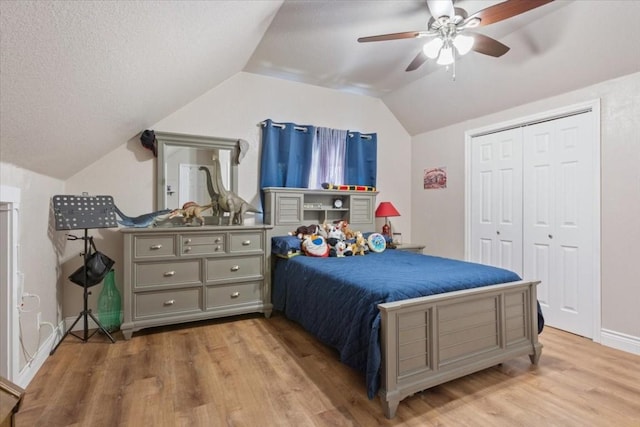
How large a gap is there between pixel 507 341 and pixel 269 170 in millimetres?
2761

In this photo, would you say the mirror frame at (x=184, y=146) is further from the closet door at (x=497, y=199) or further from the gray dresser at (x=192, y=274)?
the closet door at (x=497, y=199)

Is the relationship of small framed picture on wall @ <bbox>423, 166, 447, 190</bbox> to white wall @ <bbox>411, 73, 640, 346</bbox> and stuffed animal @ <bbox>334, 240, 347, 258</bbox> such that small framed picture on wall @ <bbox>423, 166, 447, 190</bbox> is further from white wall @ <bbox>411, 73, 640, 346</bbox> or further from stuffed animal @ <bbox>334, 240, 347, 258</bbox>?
stuffed animal @ <bbox>334, 240, 347, 258</bbox>

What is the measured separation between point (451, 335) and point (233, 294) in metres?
2.00

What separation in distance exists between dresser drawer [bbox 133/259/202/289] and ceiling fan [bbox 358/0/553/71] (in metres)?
2.37

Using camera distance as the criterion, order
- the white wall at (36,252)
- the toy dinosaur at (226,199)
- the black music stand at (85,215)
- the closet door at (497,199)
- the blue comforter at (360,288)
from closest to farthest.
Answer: the blue comforter at (360,288) < the white wall at (36,252) < the black music stand at (85,215) < the toy dinosaur at (226,199) < the closet door at (497,199)

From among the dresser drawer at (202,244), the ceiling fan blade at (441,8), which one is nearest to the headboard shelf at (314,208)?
the dresser drawer at (202,244)

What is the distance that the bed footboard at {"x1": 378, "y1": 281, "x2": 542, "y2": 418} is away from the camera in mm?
1713

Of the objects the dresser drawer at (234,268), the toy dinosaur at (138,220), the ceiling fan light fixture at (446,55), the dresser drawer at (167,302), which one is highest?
the ceiling fan light fixture at (446,55)

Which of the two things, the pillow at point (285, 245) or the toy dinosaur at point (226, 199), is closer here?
the pillow at point (285, 245)

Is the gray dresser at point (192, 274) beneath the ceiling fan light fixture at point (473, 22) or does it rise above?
beneath

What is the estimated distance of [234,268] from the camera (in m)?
3.07

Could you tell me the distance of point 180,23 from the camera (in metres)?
1.69

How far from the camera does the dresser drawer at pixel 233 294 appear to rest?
2.98 metres

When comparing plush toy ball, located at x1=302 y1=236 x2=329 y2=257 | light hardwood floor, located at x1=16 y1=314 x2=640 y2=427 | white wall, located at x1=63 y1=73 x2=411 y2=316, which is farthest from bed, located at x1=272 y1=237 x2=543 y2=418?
white wall, located at x1=63 y1=73 x2=411 y2=316
